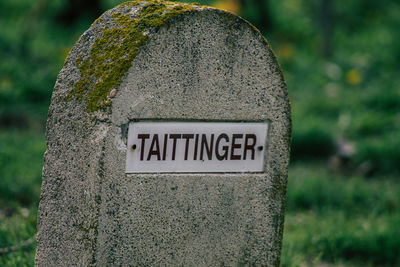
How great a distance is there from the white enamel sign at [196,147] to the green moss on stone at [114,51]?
0.15 m

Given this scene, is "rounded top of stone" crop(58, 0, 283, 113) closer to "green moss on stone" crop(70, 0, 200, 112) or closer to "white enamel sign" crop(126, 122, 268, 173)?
"green moss on stone" crop(70, 0, 200, 112)

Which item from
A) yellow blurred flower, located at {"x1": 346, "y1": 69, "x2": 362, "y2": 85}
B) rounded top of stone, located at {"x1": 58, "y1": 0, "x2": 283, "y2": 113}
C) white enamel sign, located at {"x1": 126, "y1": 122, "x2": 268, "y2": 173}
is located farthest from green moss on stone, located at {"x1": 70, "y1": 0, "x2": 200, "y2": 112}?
yellow blurred flower, located at {"x1": 346, "y1": 69, "x2": 362, "y2": 85}

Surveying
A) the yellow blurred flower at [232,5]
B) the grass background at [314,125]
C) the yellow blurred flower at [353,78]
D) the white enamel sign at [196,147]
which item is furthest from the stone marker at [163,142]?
the yellow blurred flower at [232,5]

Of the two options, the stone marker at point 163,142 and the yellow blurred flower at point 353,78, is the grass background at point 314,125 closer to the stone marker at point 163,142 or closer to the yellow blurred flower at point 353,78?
the yellow blurred flower at point 353,78

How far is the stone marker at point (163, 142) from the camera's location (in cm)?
164

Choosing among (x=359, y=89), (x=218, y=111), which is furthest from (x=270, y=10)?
(x=218, y=111)

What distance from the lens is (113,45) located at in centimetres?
168

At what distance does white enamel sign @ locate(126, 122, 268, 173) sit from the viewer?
1678 mm

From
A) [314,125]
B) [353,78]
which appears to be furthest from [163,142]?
[353,78]

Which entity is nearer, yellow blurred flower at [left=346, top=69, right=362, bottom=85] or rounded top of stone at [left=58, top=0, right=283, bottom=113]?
rounded top of stone at [left=58, top=0, right=283, bottom=113]

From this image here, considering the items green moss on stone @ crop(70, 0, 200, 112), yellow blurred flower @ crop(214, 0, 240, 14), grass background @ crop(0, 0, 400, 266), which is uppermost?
green moss on stone @ crop(70, 0, 200, 112)

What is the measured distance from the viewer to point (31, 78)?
21.2 ft

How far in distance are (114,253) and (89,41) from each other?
73 cm

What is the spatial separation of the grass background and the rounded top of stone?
3.30ft
